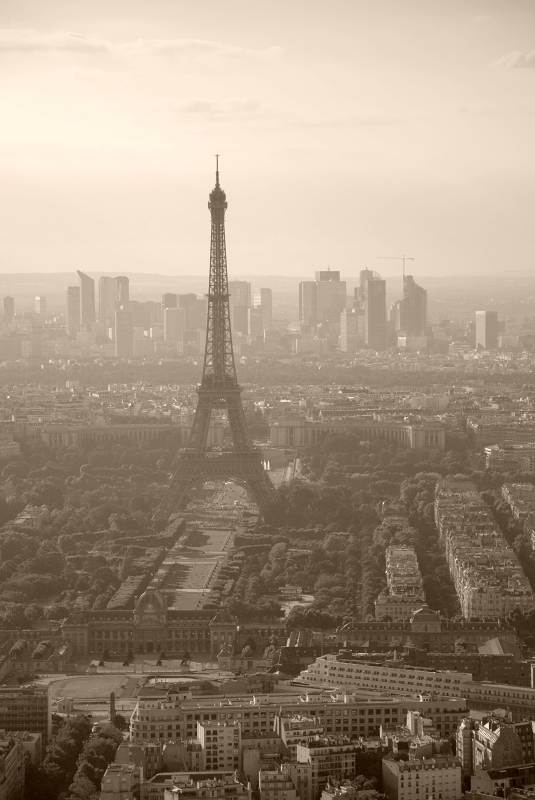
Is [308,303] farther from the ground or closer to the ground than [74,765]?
farther from the ground

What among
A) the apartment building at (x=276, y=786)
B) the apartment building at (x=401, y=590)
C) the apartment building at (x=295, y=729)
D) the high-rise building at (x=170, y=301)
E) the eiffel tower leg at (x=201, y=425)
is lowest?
the apartment building at (x=276, y=786)

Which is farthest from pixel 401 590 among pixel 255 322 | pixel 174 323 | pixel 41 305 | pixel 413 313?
pixel 41 305

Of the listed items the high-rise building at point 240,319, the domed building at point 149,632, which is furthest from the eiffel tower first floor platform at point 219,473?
the high-rise building at point 240,319

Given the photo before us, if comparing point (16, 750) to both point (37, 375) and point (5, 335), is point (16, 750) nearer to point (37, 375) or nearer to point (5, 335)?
point (37, 375)

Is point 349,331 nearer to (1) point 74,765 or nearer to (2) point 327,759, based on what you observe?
(1) point 74,765

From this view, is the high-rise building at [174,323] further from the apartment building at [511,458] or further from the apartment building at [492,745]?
the apartment building at [492,745]

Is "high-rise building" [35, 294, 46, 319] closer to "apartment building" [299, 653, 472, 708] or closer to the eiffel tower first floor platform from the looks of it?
the eiffel tower first floor platform
